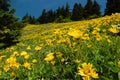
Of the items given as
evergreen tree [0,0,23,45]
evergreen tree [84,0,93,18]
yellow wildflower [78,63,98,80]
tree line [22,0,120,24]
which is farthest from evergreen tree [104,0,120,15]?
yellow wildflower [78,63,98,80]

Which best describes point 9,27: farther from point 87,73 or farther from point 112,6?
point 112,6

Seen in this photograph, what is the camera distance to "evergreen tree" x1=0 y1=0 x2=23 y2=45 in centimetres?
2447

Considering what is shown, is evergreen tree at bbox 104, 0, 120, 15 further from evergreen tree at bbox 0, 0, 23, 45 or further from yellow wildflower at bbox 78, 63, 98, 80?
yellow wildflower at bbox 78, 63, 98, 80

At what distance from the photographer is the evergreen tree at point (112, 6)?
2682 inches

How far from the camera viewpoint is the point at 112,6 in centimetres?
6825

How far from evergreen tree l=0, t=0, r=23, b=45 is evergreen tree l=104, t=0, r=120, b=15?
147 ft

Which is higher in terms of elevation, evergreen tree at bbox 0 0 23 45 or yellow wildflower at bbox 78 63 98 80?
yellow wildflower at bbox 78 63 98 80

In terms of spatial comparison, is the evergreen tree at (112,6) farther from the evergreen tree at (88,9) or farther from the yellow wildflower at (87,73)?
the yellow wildflower at (87,73)

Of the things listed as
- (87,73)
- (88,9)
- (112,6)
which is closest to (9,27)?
(87,73)

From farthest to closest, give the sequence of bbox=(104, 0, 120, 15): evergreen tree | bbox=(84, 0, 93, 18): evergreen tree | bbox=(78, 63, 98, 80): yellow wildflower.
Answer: bbox=(84, 0, 93, 18): evergreen tree < bbox=(104, 0, 120, 15): evergreen tree < bbox=(78, 63, 98, 80): yellow wildflower

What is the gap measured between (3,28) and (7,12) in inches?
53.5

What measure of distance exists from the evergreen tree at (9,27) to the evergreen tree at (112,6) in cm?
4466

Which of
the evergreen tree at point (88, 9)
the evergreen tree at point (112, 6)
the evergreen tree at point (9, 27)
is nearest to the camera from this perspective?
the evergreen tree at point (9, 27)

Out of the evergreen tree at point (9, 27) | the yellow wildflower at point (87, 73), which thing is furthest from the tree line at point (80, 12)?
the yellow wildflower at point (87, 73)
